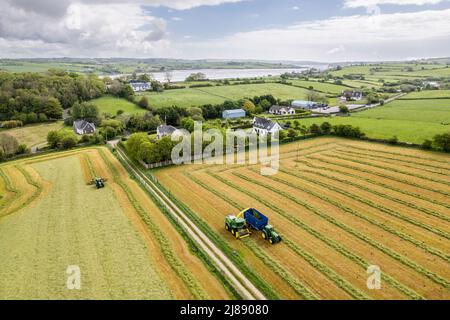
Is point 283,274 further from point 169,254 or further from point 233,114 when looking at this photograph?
point 233,114

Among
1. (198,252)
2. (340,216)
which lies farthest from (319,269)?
(198,252)

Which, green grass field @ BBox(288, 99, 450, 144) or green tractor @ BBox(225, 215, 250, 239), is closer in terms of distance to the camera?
green tractor @ BBox(225, 215, 250, 239)

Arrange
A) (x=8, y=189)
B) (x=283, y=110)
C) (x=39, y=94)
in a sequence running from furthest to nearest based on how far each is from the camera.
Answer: (x=283, y=110)
(x=39, y=94)
(x=8, y=189)

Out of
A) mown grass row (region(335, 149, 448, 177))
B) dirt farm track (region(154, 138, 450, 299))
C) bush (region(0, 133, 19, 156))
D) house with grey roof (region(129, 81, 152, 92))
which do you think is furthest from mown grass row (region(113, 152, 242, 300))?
house with grey roof (region(129, 81, 152, 92))

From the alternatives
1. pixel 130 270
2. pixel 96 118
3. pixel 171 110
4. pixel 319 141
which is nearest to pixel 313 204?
pixel 130 270

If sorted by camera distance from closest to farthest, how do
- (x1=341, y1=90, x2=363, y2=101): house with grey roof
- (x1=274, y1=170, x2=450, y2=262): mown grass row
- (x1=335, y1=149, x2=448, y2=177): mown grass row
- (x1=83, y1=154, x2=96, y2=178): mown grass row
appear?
1. (x1=274, y1=170, x2=450, y2=262): mown grass row
2. (x1=335, y1=149, x2=448, y2=177): mown grass row
3. (x1=83, y1=154, x2=96, y2=178): mown grass row
4. (x1=341, y1=90, x2=363, y2=101): house with grey roof

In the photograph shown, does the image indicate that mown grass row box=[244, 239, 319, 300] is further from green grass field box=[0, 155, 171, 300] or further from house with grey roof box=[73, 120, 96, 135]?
house with grey roof box=[73, 120, 96, 135]
